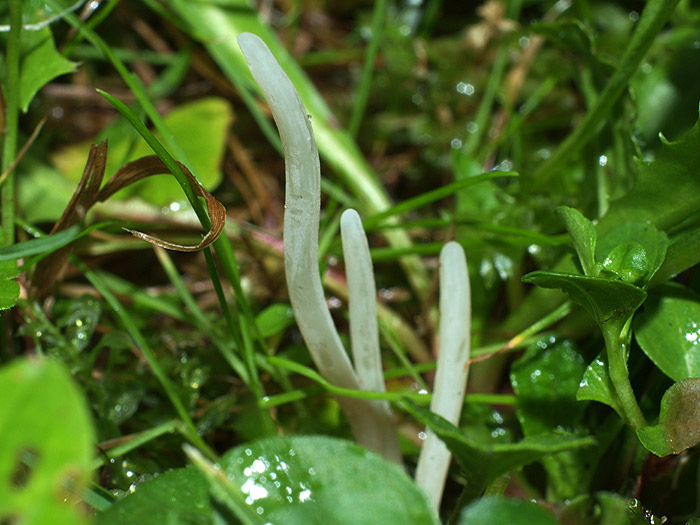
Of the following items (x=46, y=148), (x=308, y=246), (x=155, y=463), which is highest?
(x=308, y=246)

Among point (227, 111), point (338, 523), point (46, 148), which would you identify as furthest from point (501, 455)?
point (46, 148)

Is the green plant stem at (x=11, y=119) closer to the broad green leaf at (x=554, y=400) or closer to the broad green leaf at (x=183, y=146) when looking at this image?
the broad green leaf at (x=183, y=146)

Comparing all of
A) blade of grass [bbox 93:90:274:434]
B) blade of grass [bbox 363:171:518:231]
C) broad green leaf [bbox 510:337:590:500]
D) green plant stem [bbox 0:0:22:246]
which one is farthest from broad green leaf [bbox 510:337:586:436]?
green plant stem [bbox 0:0:22:246]

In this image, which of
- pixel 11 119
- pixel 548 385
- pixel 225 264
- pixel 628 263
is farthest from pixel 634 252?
pixel 11 119

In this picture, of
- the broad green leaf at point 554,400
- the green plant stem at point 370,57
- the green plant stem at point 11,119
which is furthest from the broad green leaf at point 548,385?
the green plant stem at point 11,119

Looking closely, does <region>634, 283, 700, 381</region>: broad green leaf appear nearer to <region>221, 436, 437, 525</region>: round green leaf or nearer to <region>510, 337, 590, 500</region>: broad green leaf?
<region>510, 337, 590, 500</region>: broad green leaf

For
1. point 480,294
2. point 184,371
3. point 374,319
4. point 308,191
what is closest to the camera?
point 308,191

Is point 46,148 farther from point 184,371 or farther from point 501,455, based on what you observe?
point 501,455
